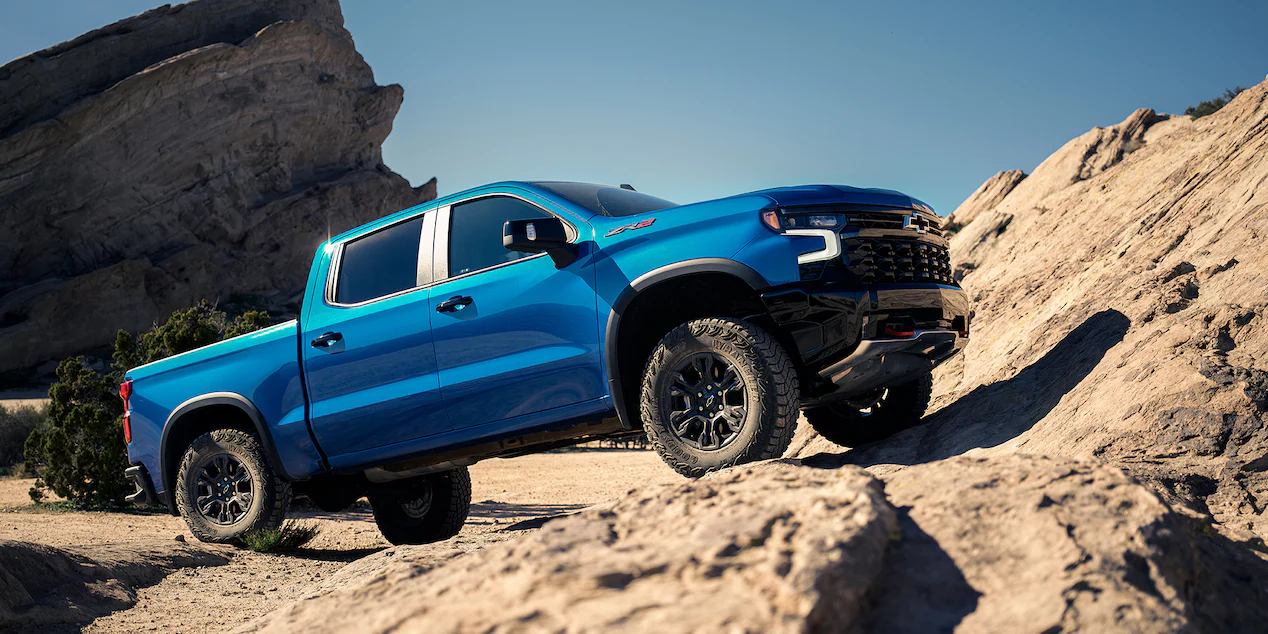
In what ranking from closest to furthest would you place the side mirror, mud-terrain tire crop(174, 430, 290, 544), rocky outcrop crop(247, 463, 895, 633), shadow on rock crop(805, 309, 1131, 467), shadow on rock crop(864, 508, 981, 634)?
rocky outcrop crop(247, 463, 895, 633) < shadow on rock crop(864, 508, 981, 634) < the side mirror < shadow on rock crop(805, 309, 1131, 467) < mud-terrain tire crop(174, 430, 290, 544)

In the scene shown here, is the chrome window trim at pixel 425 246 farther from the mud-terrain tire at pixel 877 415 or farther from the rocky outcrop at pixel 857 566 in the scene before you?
the rocky outcrop at pixel 857 566

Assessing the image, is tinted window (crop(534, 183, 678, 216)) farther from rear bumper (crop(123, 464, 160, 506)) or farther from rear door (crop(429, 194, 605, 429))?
rear bumper (crop(123, 464, 160, 506))

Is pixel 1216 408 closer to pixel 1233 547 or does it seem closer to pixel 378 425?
pixel 1233 547

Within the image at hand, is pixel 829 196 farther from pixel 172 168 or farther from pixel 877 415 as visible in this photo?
pixel 172 168

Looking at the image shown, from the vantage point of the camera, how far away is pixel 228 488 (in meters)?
6.74

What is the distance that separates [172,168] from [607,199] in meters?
49.3

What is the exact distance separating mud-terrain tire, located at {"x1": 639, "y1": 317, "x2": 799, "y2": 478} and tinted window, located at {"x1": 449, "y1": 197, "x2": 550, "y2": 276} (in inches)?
53.0

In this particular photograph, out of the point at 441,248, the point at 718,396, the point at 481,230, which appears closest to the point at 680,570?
Answer: the point at 718,396

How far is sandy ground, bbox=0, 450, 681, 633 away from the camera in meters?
5.28

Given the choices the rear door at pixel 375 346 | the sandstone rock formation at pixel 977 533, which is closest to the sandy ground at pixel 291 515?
the rear door at pixel 375 346

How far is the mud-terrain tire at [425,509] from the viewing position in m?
7.46

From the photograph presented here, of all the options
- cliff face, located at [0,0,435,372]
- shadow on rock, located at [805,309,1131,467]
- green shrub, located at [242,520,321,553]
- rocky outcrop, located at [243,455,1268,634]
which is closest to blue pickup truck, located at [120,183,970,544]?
green shrub, located at [242,520,321,553]

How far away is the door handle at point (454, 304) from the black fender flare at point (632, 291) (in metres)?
0.97

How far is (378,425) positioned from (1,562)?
2237mm
